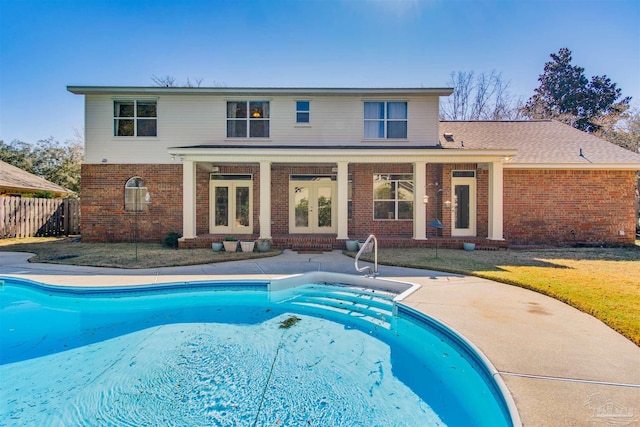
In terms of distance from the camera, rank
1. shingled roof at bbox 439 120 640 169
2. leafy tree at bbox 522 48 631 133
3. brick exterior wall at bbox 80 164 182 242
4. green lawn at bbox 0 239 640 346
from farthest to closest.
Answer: leafy tree at bbox 522 48 631 133 < brick exterior wall at bbox 80 164 182 242 < shingled roof at bbox 439 120 640 169 < green lawn at bbox 0 239 640 346

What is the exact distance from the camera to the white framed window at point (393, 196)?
13484mm

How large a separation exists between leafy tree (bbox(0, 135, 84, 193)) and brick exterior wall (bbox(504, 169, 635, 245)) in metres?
33.6

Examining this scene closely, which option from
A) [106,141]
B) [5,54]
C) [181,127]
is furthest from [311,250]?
[5,54]

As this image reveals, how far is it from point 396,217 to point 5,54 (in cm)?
1811

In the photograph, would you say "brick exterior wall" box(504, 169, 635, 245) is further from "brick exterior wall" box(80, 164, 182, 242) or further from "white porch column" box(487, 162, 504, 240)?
"brick exterior wall" box(80, 164, 182, 242)

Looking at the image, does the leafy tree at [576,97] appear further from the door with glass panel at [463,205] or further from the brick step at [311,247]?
the brick step at [311,247]

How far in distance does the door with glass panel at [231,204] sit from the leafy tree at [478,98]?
22.6 m

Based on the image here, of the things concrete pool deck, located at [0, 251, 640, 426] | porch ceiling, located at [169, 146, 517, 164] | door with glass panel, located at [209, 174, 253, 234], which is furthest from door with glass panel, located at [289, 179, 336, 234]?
concrete pool deck, located at [0, 251, 640, 426]

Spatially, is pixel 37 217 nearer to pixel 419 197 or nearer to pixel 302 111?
pixel 302 111

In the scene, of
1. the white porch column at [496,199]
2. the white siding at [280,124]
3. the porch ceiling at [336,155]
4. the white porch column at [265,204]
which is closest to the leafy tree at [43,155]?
the white siding at [280,124]

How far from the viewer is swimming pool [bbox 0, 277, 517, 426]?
3102mm

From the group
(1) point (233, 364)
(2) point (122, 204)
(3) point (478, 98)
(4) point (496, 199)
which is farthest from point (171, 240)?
(3) point (478, 98)

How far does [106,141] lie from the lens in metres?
13.3

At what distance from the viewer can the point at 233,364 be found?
13.3 ft
